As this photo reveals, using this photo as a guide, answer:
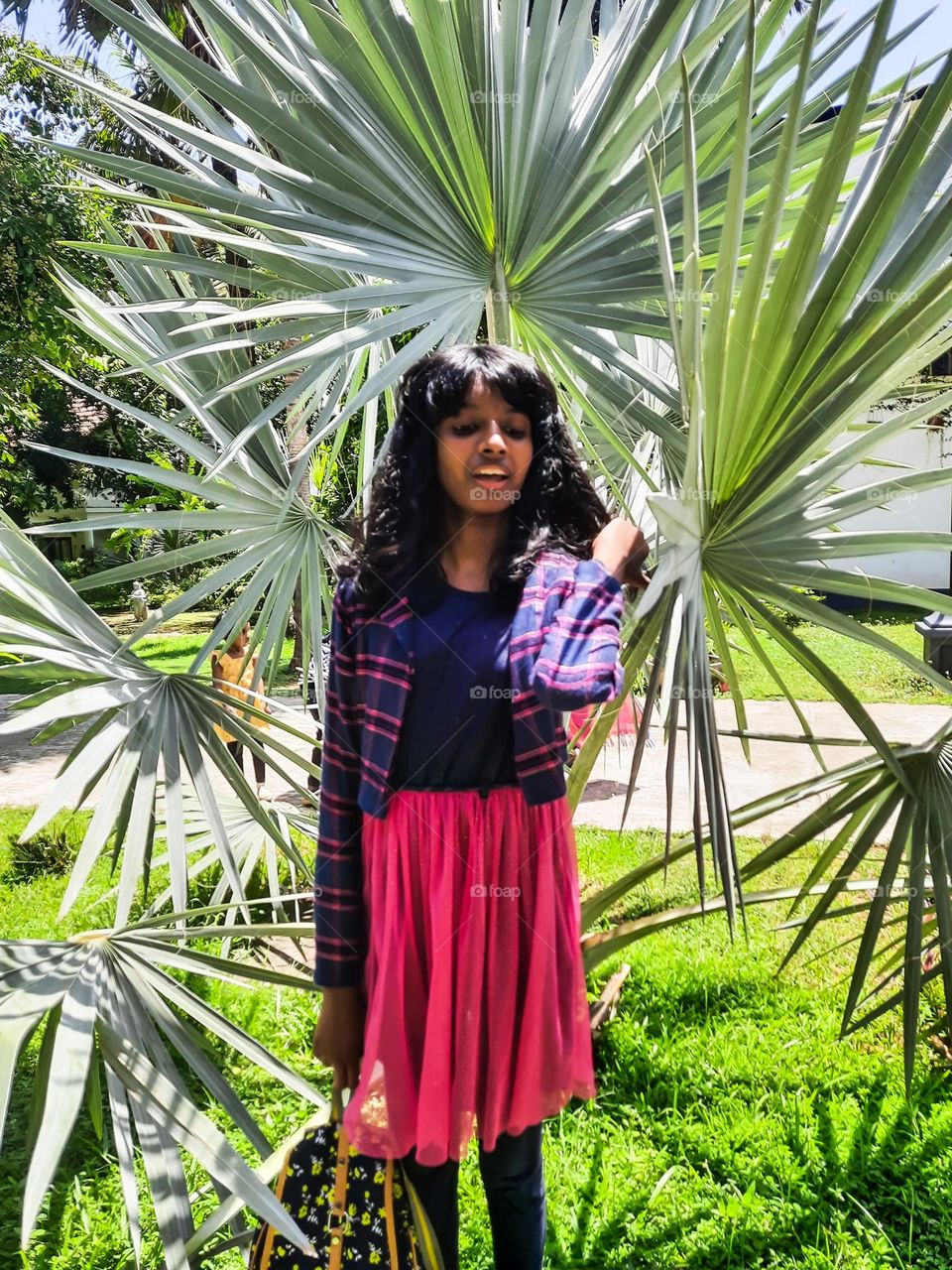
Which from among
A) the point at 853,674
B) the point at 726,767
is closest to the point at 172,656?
the point at 726,767

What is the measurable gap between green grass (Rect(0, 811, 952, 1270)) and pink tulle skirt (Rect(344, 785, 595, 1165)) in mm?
984

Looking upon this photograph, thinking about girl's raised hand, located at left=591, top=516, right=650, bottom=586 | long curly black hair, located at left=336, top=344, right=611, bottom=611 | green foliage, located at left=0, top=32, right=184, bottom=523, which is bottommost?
girl's raised hand, located at left=591, top=516, right=650, bottom=586

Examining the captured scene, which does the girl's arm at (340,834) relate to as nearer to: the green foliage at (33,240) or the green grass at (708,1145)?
the green grass at (708,1145)

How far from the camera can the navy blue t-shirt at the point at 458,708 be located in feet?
4.19

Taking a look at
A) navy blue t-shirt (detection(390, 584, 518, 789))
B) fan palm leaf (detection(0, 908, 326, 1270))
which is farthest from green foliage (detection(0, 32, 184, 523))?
navy blue t-shirt (detection(390, 584, 518, 789))

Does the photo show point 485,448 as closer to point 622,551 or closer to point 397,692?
point 622,551

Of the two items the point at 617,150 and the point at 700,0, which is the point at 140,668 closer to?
the point at 617,150

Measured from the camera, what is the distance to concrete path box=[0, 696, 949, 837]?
5.32m

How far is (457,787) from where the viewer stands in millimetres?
1292

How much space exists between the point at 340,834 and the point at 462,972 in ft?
0.89

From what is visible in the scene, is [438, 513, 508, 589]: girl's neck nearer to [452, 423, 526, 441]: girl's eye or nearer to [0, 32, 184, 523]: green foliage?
[452, 423, 526, 441]: girl's eye

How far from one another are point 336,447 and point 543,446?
80cm

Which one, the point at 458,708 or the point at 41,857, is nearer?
the point at 458,708

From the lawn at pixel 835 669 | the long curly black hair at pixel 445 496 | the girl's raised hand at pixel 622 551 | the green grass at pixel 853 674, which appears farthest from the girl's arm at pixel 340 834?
the green grass at pixel 853 674
